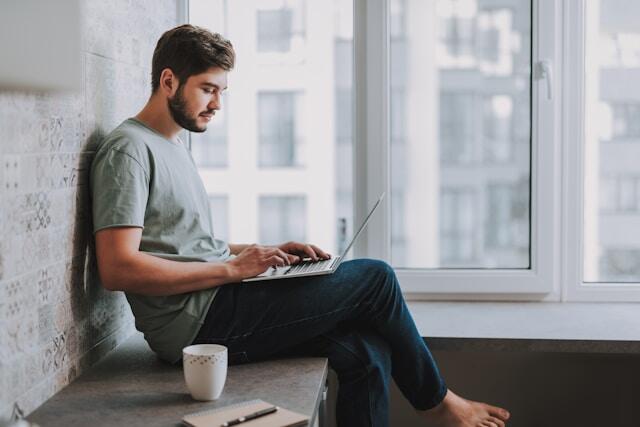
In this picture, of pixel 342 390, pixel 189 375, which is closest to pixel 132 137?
pixel 189 375

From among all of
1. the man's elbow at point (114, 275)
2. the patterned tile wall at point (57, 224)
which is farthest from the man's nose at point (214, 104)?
the man's elbow at point (114, 275)

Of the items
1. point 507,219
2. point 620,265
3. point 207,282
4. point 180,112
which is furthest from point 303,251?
point 620,265

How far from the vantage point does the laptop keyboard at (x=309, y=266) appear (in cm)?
189

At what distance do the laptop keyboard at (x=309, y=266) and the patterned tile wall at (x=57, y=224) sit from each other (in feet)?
1.52

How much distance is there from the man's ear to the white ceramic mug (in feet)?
2.12

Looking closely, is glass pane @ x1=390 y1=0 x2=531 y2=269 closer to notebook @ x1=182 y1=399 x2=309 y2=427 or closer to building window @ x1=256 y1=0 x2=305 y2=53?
building window @ x1=256 y1=0 x2=305 y2=53

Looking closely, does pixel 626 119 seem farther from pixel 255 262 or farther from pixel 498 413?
pixel 255 262

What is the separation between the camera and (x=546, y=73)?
→ 246 cm

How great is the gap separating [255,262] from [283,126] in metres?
0.87

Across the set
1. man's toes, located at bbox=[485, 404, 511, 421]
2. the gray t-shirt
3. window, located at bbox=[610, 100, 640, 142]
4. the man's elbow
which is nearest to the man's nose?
the gray t-shirt

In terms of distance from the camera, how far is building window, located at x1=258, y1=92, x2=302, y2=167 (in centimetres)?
260

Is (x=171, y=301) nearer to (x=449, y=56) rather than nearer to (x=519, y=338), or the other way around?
(x=519, y=338)

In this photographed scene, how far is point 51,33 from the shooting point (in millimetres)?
1156

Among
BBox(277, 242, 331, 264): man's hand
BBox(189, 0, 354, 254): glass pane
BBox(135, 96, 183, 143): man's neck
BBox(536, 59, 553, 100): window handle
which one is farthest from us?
BBox(189, 0, 354, 254): glass pane
